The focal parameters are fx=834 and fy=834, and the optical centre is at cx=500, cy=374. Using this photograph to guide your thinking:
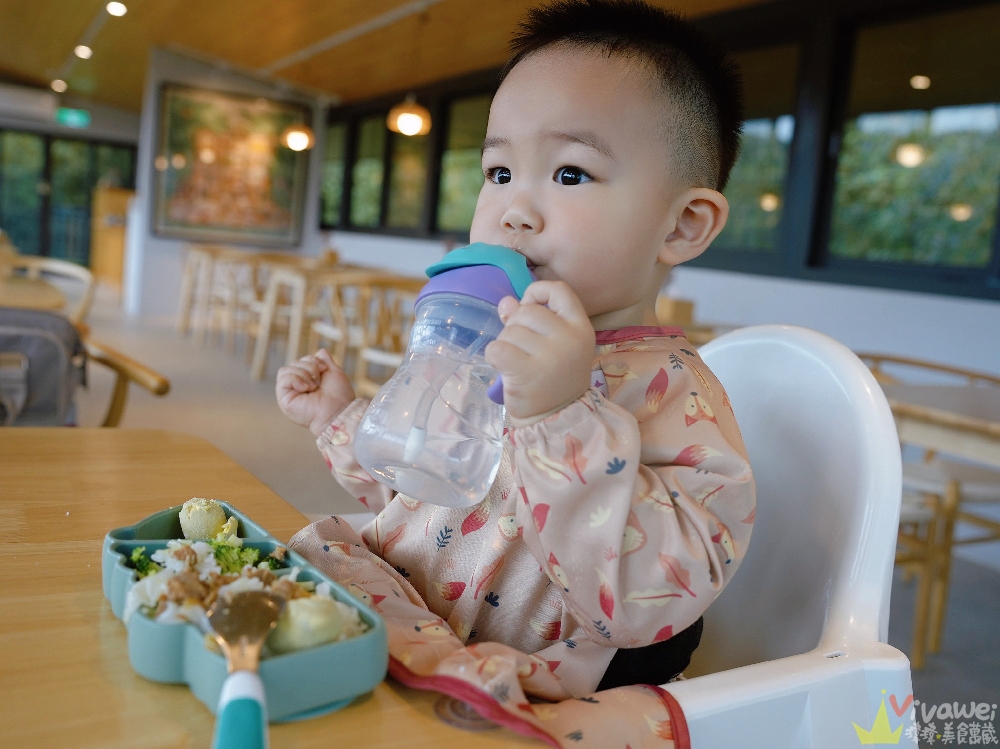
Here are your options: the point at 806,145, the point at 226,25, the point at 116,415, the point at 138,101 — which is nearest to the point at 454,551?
the point at 116,415

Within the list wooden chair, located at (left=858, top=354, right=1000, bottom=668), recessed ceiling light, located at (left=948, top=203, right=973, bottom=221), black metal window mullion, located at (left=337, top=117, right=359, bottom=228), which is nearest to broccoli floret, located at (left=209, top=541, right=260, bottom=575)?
wooden chair, located at (left=858, top=354, right=1000, bottom=668)

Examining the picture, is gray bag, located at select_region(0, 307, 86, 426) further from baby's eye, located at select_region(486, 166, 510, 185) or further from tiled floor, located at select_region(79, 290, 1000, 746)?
baby's eye, located at select_region(486, 166, 510, 185)

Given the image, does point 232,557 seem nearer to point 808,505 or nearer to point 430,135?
point 808,505

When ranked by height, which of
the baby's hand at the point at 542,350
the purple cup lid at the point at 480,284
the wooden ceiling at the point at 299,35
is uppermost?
the wooden ceiling at the point at 299,35

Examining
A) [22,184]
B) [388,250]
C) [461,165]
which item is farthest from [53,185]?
[461,165]

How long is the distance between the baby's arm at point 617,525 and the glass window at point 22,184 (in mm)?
15044

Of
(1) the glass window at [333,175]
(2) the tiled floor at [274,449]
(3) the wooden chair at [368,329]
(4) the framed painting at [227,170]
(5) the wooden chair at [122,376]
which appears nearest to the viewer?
(5) the wooden chair at [122,376]

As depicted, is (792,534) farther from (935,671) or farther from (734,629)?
(935,671)

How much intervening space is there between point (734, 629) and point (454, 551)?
11.6 inches

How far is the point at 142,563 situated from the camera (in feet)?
1.74

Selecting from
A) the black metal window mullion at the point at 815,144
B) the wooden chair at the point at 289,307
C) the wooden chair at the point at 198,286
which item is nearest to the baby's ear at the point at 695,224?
the black metal window mullion at the point at 815,144

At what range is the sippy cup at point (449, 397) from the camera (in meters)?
0.57

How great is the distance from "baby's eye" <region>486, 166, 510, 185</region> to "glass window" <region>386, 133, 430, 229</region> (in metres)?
7.01

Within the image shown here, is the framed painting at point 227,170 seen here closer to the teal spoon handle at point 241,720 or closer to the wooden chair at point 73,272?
the wooden chair at point 73,272
